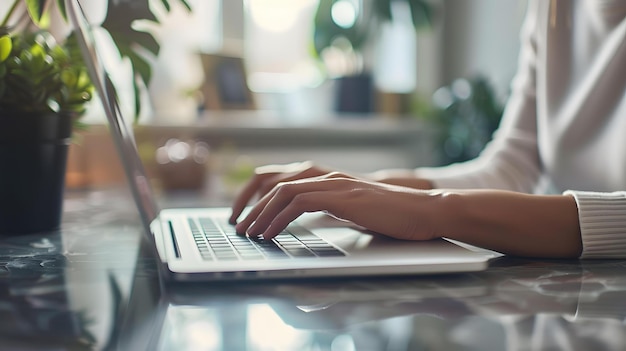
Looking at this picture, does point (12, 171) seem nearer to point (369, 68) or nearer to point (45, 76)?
point (45, 76)

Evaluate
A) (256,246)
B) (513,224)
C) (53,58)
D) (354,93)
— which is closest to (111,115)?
(256,246)

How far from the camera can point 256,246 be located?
672mm

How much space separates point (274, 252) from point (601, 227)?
0.36 m

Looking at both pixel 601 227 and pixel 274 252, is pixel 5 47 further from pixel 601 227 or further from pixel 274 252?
pixel 601 227

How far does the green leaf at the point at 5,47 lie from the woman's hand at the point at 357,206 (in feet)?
1.30

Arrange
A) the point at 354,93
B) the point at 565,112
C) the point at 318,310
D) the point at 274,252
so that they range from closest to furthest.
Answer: the point at 318,310, the point at 274,252, the point at 565,112, the point at 354,93

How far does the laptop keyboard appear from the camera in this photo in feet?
2.04

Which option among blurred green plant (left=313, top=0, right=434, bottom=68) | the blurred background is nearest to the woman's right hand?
the blurred background

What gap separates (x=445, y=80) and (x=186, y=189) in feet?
5.44

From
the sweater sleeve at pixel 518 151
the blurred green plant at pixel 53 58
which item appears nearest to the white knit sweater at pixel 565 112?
the sweater sleeve at pixel 518 151

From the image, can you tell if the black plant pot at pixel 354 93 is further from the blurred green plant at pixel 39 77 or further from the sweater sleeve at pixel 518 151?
the blurred green plant at pixel 39 77

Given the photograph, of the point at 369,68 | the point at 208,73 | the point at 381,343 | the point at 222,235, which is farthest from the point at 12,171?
the point at 369,68

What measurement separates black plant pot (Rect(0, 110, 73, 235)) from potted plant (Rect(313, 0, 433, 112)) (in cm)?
205

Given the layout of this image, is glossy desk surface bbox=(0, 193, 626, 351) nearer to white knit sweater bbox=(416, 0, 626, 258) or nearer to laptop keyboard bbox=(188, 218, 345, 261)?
laptop keyboard bbox=(188, 218, 345, 261)
